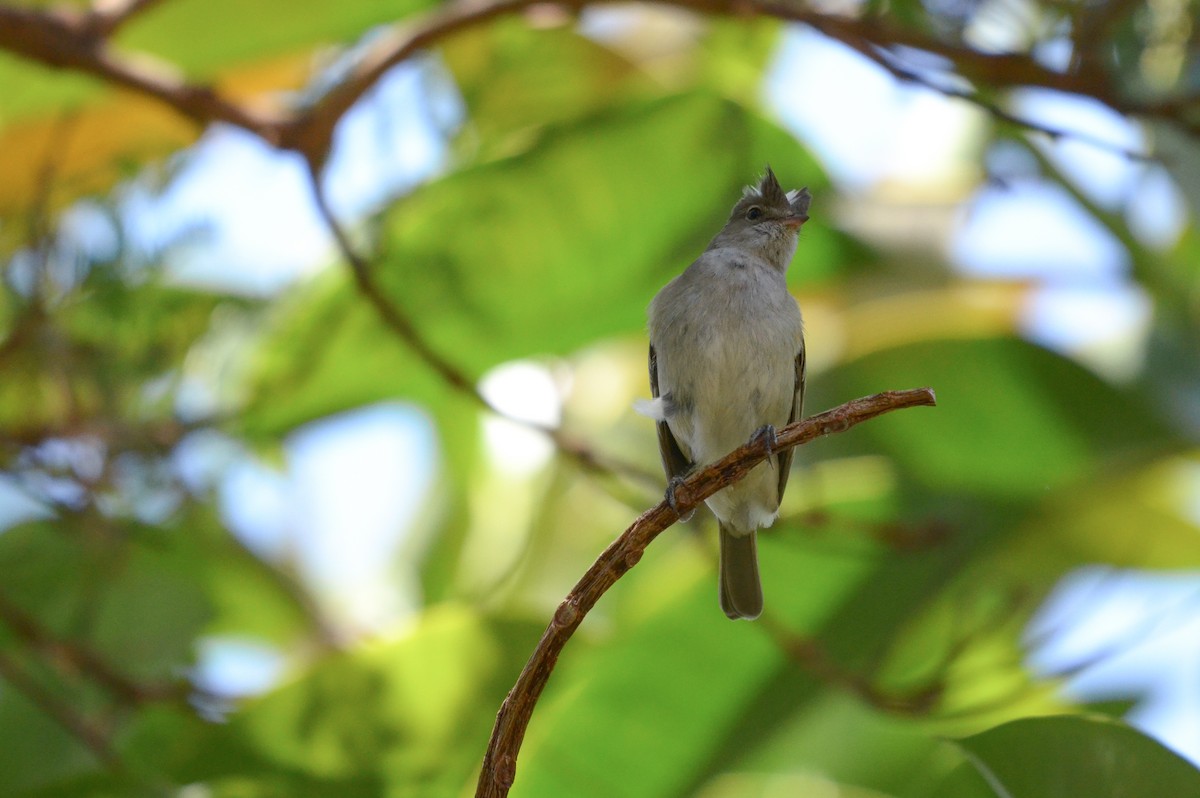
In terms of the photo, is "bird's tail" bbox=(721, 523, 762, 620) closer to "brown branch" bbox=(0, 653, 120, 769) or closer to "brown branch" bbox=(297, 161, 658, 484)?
"brown branch" bbox=(297, 161, 658, 484)

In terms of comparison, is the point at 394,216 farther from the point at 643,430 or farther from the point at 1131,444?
the point at 1131,444

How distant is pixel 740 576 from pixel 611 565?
4.91 ft

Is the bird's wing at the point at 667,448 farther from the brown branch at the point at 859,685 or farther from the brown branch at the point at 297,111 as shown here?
the brown branch at the point at 297,111

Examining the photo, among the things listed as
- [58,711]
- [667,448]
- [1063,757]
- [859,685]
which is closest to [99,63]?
[58,711]

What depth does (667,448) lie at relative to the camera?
3.39 m

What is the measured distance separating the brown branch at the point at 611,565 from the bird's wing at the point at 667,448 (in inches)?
47.6

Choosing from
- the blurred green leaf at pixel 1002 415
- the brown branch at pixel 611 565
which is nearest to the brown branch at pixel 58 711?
the brown branch at pixel 611 565

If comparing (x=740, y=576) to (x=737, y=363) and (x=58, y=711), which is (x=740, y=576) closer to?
(x=737, y=363)

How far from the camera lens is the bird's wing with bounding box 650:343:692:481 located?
10.8 ft

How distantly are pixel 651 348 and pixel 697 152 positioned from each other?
1.05m

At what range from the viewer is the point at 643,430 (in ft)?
15.2

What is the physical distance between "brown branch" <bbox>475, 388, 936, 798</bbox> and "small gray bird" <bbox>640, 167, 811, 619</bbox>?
2.94 feet

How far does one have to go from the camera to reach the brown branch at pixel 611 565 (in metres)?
1.64

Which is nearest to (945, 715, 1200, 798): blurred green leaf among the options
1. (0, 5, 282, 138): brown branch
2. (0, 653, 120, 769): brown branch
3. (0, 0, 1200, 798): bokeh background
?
(0, 0, 1200, 798): bokeh background
